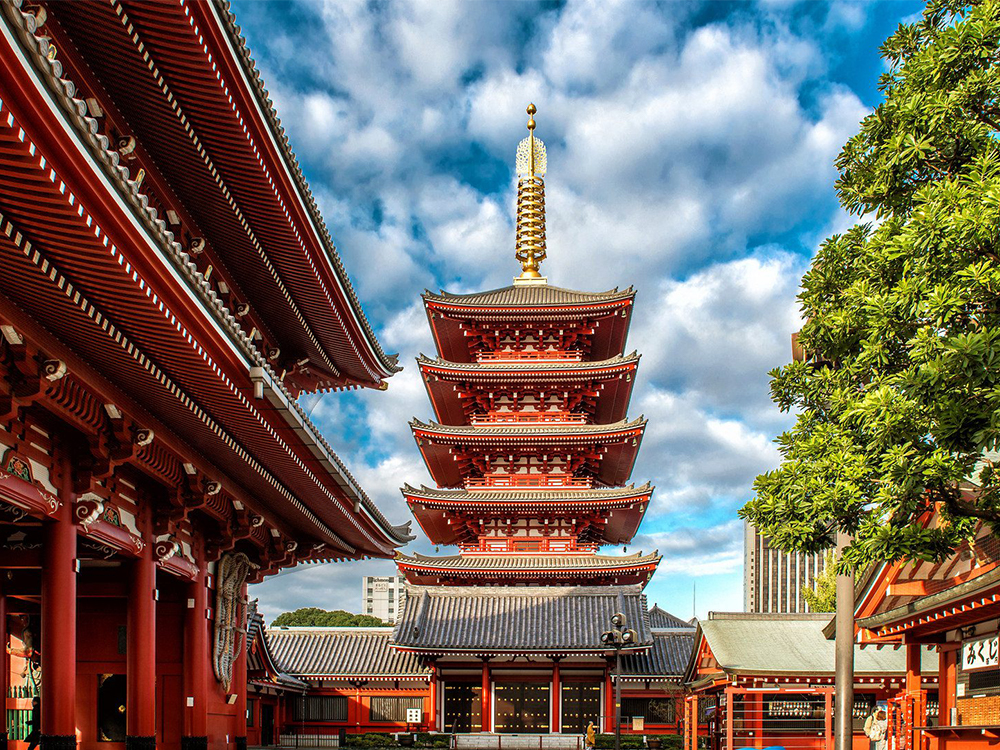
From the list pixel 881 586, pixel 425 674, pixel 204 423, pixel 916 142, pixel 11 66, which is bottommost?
pixel 425 674

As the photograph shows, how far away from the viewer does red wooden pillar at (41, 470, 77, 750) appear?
36.1 ft

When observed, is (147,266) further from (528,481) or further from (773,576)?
(773,576)

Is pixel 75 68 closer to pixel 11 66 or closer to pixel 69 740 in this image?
pixel 11 66

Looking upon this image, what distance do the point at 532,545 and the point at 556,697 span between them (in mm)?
6110

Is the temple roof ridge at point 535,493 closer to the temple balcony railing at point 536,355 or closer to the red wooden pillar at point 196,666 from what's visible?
the temple balcony railing at point 536,355

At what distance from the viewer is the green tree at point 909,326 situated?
29.7ft

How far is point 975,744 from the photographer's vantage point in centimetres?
1362

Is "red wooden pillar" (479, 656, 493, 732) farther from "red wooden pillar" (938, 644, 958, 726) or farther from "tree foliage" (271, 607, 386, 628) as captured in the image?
"tree foliage" (271, 607, 386, 628)

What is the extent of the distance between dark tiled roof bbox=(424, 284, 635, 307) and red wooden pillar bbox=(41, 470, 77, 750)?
2795 cm

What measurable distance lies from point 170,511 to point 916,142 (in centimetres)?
1179

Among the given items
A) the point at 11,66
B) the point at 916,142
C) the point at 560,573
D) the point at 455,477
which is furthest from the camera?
the point at 455,477

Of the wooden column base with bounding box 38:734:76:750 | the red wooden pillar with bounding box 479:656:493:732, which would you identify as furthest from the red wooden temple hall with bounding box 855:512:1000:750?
the red wooden pillar with bounding box 479:656:493:732

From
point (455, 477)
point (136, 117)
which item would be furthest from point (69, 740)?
point (455, 477)

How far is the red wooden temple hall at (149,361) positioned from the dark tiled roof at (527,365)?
17.2 m
